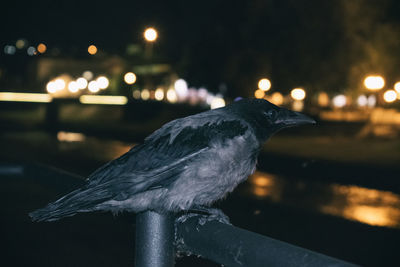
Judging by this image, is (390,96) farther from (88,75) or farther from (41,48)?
(41,48)

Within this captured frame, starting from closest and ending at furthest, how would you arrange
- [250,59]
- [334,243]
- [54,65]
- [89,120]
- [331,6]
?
[334,243], [331,6], [250,59], [89,120], [54,65]

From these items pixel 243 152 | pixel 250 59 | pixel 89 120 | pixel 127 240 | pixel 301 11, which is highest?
pixel 301 11

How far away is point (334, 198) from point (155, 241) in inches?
331

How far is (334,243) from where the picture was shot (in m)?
6.18

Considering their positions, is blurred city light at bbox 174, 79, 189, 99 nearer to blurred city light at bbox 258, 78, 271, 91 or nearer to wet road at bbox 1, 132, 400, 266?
blurred city light at bbox 258, 78, 271, 91

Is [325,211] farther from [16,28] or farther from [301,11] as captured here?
[16,28]

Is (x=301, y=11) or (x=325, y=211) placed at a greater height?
(x=301, y=11)


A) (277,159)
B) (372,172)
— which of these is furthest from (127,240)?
(277,159)

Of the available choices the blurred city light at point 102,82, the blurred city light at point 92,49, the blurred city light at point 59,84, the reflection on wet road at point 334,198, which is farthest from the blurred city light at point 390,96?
the blurred city light at point 59,84

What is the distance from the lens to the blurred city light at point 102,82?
187ft

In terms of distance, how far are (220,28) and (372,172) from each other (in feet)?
54.7

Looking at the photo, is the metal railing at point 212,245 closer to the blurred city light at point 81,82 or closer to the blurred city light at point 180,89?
the blurred city light at point 81,82

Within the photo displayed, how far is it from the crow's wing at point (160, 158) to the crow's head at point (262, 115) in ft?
0.45

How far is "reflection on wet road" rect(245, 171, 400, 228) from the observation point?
819 cm
